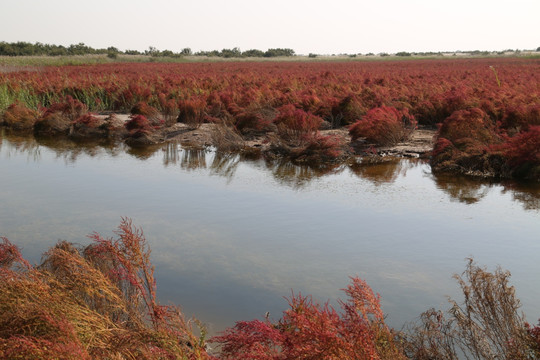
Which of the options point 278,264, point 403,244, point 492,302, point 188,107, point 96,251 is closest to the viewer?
point 492,302

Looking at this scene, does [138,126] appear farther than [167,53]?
No

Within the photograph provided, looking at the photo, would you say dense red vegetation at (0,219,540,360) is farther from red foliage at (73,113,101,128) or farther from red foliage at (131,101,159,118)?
red foliage at (131,101,159,118)

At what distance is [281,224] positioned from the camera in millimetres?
7875

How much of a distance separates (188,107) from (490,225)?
10.7 m

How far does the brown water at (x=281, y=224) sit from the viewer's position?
5777 millimetres

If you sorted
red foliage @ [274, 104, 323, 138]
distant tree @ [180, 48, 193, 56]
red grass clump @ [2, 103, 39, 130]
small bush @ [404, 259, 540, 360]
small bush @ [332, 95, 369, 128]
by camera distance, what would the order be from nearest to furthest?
small bush @ [404, 259, 540, 360]
red foliage @ [274, 104, 323, 138]
small bush @ [332, 95, 369, 128]
red grass clump @ [2, 103, 39, 130]
distant tree @ [180, 48, 193, 56]

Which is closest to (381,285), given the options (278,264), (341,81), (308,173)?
(278,264)

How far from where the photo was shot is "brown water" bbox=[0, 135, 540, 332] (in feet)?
19.0

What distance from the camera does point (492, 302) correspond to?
3834 mm

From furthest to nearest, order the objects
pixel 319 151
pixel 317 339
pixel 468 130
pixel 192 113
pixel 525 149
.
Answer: pixel 192 113 → pixel 319 151 → pixel 468 130 → pixel 525 149 → pixel 317 339

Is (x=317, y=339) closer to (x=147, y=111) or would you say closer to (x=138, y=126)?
(x=138, y=126)

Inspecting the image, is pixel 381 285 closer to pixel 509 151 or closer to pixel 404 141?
pixel 509 151

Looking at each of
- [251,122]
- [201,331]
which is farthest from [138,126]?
[201,331]

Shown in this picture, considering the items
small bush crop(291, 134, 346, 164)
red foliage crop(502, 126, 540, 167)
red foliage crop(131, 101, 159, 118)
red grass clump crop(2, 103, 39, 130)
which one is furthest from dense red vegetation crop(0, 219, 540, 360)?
red grass clump crop(2, 103, 39, 130)
